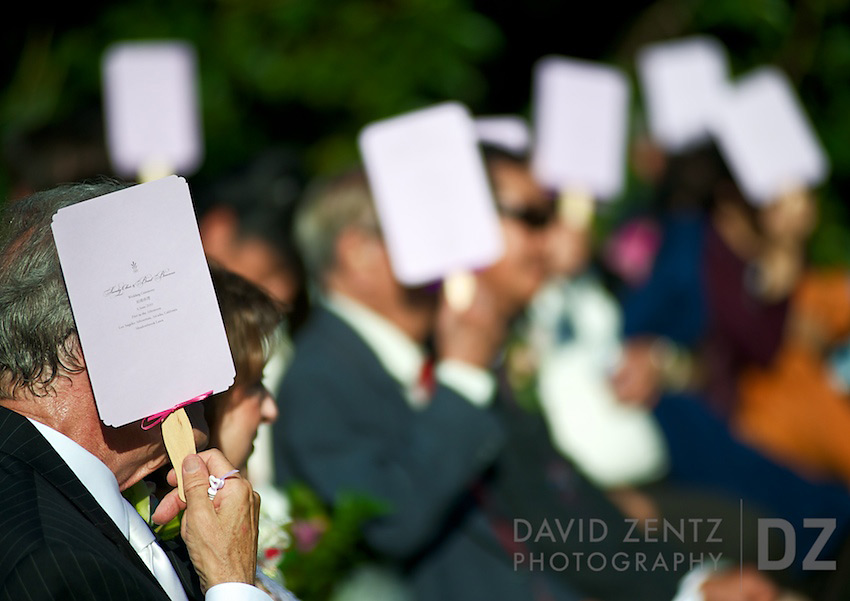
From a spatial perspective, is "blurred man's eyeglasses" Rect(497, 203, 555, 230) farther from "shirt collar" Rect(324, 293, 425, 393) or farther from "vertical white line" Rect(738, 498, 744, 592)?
"vertical white line" Rect(738, 498, 744, 592)

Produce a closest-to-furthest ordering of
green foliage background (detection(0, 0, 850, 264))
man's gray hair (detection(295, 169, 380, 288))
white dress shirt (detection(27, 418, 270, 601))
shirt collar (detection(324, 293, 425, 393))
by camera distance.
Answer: white dress shirt (detection(27, 418, 270, 601))
shirt collar (detection(324, 293, 425, 393))
man's gray hair (detection(295, 169, 380, 288))
green foliage background (detection(0, 0, 850, 264))

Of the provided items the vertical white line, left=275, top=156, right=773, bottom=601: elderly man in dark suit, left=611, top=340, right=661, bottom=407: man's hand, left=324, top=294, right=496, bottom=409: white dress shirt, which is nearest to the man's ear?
left=275, top=156, right=773, bottom=601: elderly man in dark suit

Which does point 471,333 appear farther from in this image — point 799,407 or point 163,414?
point 799,407

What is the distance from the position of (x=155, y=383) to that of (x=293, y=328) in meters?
2.03

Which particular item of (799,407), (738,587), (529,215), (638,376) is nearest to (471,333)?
(529,215)

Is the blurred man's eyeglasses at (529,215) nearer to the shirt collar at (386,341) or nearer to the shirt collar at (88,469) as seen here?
the shirt collar at (386,341)

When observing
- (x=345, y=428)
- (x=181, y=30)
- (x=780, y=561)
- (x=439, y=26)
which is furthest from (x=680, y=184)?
(x=181, y=30)

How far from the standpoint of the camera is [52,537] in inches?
48.0

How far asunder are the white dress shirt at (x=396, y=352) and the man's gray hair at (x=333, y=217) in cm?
14

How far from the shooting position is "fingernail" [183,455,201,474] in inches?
51.6

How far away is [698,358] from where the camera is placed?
403 centimetres

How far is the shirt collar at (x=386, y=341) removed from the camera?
2623mm

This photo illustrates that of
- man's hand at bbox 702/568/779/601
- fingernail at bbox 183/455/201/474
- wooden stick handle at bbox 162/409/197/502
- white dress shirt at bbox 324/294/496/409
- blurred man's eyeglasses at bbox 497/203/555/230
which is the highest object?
wooden stick handle at bbox 162/409/197/502

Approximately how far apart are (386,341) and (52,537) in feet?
4.80
